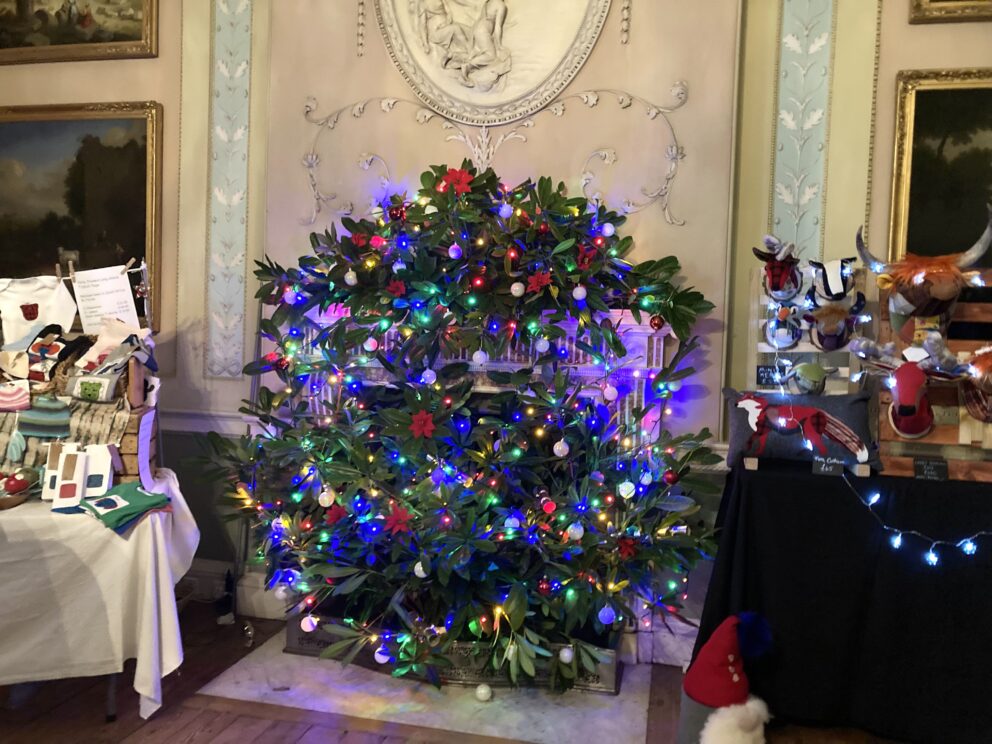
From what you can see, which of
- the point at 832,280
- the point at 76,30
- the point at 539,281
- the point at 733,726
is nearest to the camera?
the point at 733,726

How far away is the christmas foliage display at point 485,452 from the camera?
2.79m

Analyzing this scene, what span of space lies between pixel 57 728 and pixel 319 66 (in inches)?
108

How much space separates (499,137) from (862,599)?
220 centimetres

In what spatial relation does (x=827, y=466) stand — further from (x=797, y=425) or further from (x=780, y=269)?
(x=780, y=269)

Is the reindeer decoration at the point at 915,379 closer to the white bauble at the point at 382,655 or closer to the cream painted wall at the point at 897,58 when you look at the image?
the cream painted wall at the point at 897,58

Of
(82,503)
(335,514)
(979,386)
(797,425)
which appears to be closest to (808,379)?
(797,425)

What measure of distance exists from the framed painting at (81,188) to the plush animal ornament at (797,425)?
2.77 metres

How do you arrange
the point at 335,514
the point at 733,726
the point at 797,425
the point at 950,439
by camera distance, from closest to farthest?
the point at 733,726, the point at 950,439, the point at 797,425, the point at 335,514

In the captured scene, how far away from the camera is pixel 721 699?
2.39 metres

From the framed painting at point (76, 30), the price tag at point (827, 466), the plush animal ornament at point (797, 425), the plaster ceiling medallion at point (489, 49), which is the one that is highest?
the framed painting at point (76, 30)

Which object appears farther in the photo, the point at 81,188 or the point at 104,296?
the point at 81,188

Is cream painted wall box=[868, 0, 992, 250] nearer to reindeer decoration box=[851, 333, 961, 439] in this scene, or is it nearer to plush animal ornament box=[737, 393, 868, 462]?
reindeer decoration box=[851, 333, 961, 439]

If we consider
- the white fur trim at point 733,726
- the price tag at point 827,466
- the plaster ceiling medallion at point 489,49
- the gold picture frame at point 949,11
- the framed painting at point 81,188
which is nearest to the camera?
the white fur trim at point 733,726

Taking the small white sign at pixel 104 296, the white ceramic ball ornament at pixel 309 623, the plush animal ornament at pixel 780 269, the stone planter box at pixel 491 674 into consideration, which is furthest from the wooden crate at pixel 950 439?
the small white sign at pixel 104 296
